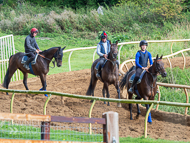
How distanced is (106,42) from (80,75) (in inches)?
129

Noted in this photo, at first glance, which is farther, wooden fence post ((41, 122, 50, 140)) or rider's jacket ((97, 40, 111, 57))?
rider's jacket ((97, 40, 111, 57))

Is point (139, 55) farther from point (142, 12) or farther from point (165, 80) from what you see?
point (142, 12)

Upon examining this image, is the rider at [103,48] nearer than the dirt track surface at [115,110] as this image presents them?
No

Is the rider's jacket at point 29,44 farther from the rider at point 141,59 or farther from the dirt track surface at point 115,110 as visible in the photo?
the rider at point 141,59

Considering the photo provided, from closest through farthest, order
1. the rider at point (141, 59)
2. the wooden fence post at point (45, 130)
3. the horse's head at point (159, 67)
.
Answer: the wooden fence post at point (45, 130), the horse's head at point (159, 67), the rider at point (141, 59)

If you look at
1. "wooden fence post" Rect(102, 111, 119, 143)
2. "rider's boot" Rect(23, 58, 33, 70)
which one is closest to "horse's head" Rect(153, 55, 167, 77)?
"wooden fence post" Rect(102, 111, 119, 143)

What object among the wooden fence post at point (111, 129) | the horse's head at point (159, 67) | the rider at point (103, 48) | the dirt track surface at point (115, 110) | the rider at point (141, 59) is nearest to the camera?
the wooden fence post at point (111, 129)

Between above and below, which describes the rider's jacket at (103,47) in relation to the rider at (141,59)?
above

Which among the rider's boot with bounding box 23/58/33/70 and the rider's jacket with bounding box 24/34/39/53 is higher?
the rider's jacket with bounding box 24/34/39/53

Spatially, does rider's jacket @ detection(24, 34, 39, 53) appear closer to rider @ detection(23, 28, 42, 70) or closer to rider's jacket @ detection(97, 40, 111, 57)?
rider @ detection(23, 28, 42, 70)

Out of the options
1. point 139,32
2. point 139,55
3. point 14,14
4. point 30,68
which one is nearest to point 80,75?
point 30,68

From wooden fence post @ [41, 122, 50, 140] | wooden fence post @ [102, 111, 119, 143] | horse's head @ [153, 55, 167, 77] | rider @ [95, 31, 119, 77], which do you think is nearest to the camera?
wooden fence post @ [102, 111, 119, 143]

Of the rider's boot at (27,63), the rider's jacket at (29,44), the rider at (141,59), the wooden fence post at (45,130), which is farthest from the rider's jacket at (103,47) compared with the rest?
the wooden fence post at (45,130)

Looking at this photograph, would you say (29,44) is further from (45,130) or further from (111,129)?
(111,129)
